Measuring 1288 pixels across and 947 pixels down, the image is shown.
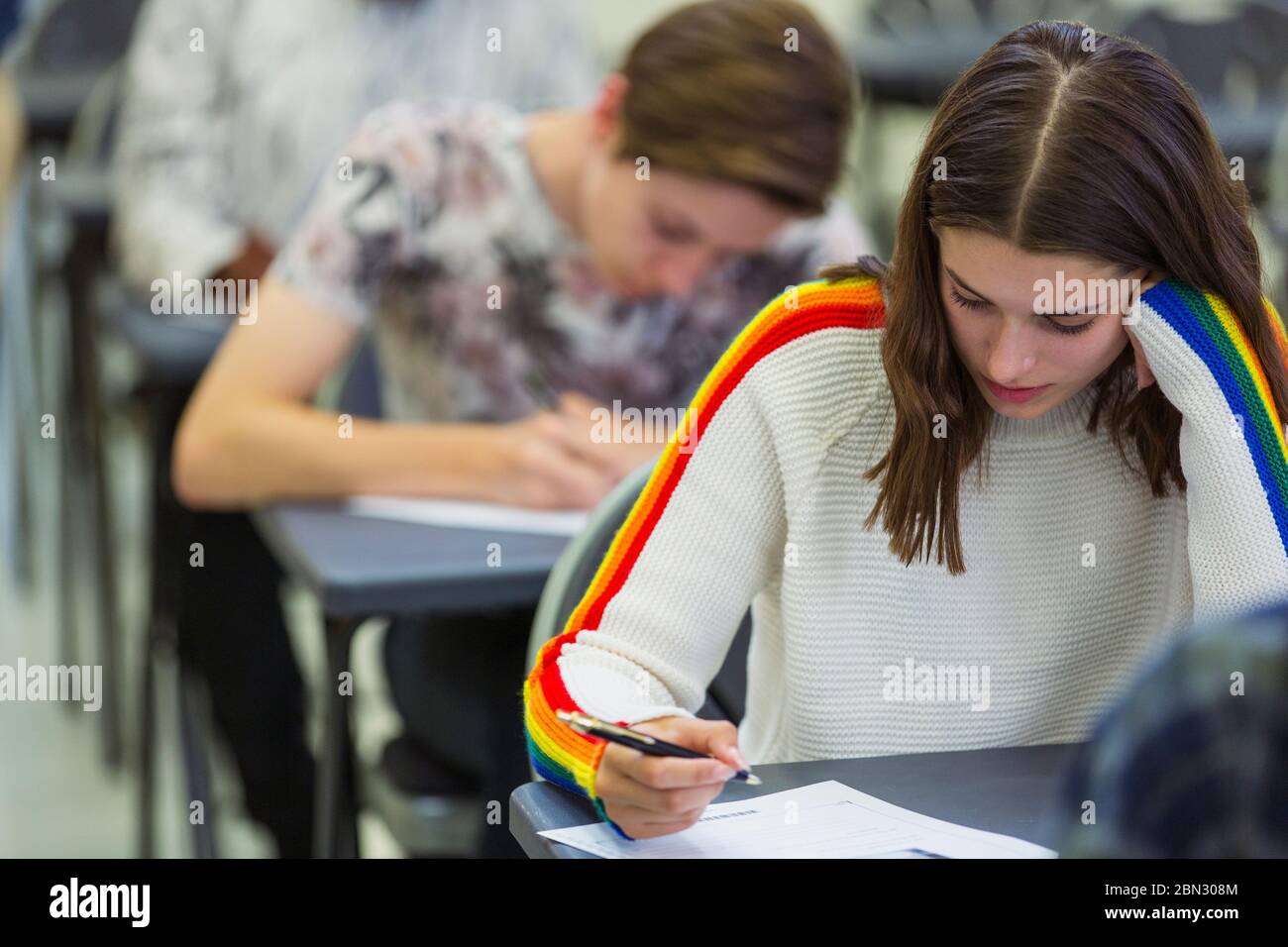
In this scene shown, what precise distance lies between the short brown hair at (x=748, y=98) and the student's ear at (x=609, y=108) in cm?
5

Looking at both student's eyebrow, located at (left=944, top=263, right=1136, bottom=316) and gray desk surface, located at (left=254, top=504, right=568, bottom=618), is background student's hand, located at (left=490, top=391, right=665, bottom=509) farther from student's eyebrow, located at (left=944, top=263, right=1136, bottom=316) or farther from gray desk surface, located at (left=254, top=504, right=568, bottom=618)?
student's eyebrow, located at (left=944, top=263, right=1136, bottom=316)

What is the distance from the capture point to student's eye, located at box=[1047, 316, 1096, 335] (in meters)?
0.98

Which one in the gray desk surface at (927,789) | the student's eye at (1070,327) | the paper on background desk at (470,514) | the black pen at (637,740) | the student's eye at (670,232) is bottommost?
the gray desk surface at (927,789)

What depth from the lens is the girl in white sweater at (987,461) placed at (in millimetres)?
948

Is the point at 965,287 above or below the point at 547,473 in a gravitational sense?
above

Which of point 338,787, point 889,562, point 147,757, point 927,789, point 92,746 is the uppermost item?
point 889,562

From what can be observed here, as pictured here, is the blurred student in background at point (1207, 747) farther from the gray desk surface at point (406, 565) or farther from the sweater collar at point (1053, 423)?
the gray desk surface at point (406, 565)

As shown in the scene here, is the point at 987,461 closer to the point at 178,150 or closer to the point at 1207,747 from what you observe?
the point at 1207,747

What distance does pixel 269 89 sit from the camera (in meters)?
2.39

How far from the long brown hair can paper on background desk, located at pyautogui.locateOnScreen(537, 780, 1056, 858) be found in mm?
223

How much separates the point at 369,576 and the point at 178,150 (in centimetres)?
127

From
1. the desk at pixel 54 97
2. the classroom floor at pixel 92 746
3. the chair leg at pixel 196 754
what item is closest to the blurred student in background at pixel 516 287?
the classroom floor at pixel 92 746

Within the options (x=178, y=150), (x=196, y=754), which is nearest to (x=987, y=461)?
(x=196, y=754)
